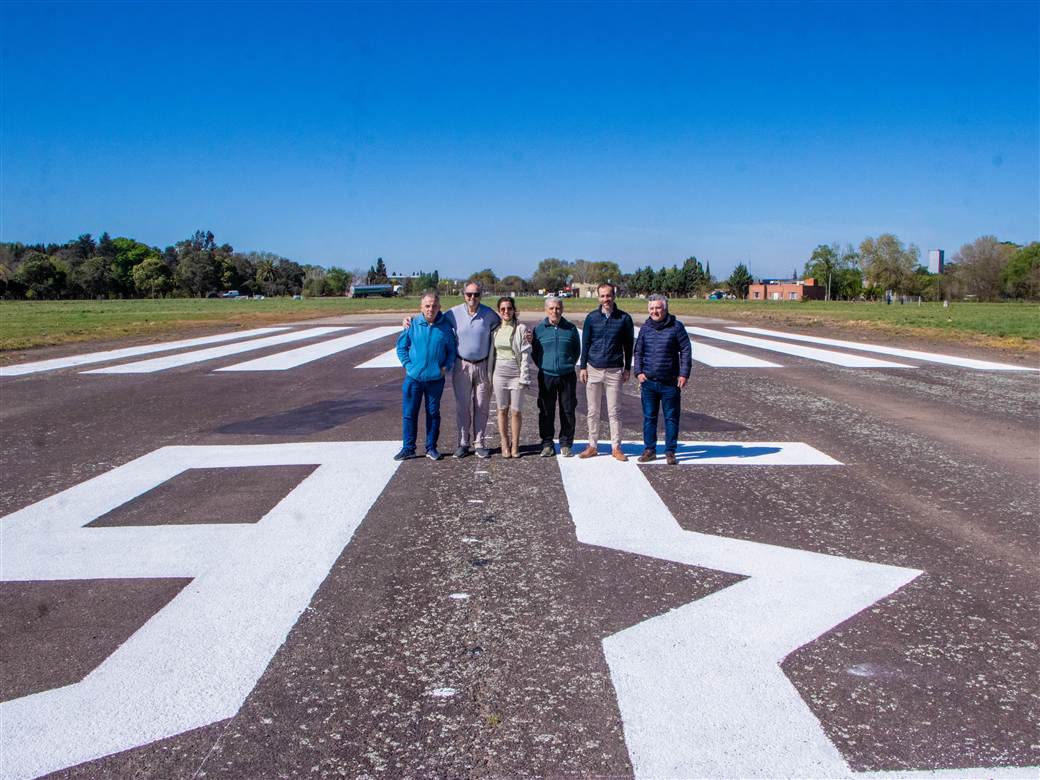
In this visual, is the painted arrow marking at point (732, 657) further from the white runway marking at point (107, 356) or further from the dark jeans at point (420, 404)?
the white runway marking at point (107, 356)

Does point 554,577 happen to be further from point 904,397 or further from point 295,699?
point 904,397

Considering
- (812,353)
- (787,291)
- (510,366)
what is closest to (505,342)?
(510,366)

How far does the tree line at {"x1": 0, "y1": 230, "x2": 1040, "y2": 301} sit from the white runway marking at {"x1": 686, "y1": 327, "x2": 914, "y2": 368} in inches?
1968

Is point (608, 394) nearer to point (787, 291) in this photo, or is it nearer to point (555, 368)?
point (555, 368)

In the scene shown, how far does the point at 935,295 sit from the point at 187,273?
113m

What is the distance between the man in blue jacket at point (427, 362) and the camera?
731 cm

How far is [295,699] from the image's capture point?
3150mm

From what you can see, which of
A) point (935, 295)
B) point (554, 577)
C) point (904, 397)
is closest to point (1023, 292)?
point (935, 295)

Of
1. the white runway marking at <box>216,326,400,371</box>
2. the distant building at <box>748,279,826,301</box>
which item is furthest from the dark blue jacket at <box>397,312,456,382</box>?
the distant building at <box>748,279,826,301</box>

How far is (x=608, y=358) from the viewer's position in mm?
7488

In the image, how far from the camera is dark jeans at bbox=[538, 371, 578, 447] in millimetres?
7539

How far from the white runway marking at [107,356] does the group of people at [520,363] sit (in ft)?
34.5

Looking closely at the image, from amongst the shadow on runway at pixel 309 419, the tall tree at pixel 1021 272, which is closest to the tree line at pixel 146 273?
the shadow on runway at pixel 309 419

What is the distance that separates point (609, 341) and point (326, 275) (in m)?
169
